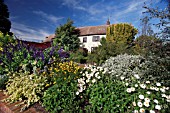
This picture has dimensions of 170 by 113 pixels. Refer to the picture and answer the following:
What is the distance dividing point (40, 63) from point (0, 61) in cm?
155

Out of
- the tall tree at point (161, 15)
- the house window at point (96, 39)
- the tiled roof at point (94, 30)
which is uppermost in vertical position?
the tiled roof at point (94, 30)

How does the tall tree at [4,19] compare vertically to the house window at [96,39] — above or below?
above

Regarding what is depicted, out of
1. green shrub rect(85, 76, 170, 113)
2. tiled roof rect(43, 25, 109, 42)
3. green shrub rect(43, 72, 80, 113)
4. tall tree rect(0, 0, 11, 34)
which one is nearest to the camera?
green shrub rect(85, 76, 170, 113)

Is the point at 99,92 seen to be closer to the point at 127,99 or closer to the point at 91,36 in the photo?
the point at 127,99

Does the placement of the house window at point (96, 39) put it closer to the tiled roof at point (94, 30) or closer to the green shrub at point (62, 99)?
the tiled roof at point (94, 30)

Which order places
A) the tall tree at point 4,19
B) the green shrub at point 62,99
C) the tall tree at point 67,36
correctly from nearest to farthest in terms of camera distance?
1. the green shrub at point 62,99
2. the tall tree at point 4,19
3. the tall tree at point 67,36

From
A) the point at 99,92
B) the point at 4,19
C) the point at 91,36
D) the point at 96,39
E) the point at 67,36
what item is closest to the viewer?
the point at 99,92

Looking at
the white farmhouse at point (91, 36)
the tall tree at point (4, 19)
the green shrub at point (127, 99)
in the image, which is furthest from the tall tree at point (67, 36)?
the green shrub at point (127, 99)

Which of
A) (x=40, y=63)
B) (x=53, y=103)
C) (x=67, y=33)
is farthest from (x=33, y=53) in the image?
(x=67, y=33)

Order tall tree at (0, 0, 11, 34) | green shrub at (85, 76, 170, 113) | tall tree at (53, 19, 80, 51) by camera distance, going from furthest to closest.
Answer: tall tree at (53, 19, 80, 51), tall tree at (0, 0, 11, 34), green shrub at (85, 76, 170, 113)

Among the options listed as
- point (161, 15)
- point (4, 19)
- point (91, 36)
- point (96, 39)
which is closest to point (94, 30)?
point (91, 36)

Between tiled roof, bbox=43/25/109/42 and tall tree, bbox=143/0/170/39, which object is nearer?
tall tree, bbox=143/0/170/39

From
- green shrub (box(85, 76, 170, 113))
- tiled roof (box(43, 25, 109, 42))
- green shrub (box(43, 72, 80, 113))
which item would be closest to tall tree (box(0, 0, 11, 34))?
tiled roof (box(43, 25, 109, 42))

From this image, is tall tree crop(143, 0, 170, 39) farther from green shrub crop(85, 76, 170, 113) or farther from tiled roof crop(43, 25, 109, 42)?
tiled roof crop(43, 25, 109, 42)
